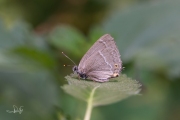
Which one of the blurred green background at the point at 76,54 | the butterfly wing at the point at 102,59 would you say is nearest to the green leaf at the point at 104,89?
the blurred green background at the point at 76,54

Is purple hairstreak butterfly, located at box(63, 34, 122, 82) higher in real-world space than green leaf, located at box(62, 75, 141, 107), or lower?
higher

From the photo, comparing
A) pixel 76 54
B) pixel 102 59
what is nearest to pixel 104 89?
pixel 102 59

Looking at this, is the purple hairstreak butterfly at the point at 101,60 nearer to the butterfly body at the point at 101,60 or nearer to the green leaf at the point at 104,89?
the butterfly body at the point at 101,60

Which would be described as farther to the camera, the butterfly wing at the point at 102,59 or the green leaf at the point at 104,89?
the butterfly wing at the point at 102,59

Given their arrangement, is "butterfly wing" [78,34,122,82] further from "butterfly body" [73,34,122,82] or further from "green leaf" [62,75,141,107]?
"green leaf" [62,75,141,107]

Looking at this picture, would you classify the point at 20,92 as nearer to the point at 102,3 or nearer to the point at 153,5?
the point at 153,5

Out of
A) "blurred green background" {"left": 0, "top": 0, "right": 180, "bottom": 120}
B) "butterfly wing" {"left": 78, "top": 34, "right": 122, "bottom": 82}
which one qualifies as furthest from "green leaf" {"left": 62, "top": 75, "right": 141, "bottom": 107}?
"butterfly wing" {"left": 78, "top": 34, "right": 122, "bottom": 82}

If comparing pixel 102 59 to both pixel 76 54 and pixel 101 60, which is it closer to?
pixel 101 60
